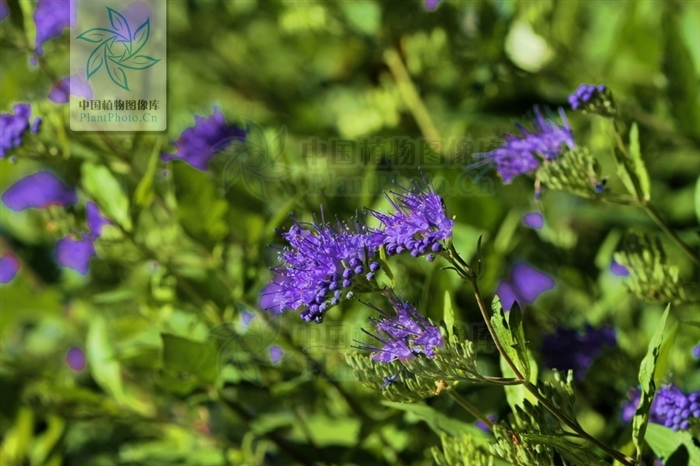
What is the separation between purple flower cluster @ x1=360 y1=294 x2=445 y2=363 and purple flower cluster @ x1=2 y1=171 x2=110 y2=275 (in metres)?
1.29

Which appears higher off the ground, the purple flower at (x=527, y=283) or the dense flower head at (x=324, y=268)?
the dense flower head at (x=324, y=268)

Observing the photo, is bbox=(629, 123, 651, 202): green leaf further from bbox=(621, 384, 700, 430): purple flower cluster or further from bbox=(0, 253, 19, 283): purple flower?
bbox=(0, 253, 19, 283): purple flower

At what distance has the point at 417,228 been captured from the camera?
1.03 meters

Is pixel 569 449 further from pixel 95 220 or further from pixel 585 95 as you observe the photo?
pixel 95 220

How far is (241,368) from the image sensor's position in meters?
1.75

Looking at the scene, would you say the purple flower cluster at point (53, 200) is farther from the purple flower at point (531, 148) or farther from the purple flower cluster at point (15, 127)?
the purple flower at point (531, 148)

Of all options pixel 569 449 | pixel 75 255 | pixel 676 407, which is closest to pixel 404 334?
pixel 569 449

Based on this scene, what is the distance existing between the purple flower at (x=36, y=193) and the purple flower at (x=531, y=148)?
5.32ft

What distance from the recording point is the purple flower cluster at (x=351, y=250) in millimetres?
1015

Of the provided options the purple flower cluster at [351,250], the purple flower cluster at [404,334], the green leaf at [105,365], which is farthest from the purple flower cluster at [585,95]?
the green leaf at [105,365]

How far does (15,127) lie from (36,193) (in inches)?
44.4

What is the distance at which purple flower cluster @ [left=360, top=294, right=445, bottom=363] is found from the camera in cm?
103

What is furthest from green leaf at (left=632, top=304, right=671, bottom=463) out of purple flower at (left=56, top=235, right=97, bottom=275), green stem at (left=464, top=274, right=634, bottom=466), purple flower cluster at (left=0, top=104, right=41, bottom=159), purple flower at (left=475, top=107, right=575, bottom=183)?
purple flower at (left=56, top=235, right=97, bottom=275)

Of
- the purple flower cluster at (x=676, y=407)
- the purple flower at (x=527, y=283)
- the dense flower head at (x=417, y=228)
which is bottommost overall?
the purple flower at (x=527, y=283)
